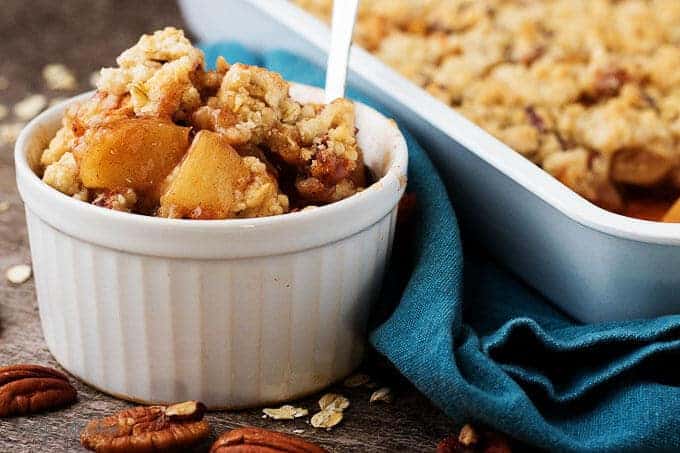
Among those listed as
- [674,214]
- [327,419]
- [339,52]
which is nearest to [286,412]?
[327,419]

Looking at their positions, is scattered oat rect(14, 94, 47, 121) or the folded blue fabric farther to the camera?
scattered oat rect(14, 94, 47, 121)

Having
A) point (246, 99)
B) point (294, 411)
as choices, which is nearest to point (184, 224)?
point (246, 99)

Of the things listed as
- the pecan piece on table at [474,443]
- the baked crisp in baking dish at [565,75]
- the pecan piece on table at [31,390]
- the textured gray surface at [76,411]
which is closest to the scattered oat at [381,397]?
the textured gray surface at [76,411]

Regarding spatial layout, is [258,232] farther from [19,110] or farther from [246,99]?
[19,110]

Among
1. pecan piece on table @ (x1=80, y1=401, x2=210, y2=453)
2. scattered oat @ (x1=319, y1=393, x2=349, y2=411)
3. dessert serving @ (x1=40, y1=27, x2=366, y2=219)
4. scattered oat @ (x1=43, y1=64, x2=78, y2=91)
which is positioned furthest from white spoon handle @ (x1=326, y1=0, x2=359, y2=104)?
scattered oat @ (x1=43, y1=64, x2=78, y2=91)

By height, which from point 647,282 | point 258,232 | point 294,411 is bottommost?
point 294,411

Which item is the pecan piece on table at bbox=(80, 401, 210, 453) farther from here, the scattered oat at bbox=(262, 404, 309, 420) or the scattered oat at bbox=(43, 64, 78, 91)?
the scattered oat at bbox=(43, 64, 78, 91)
